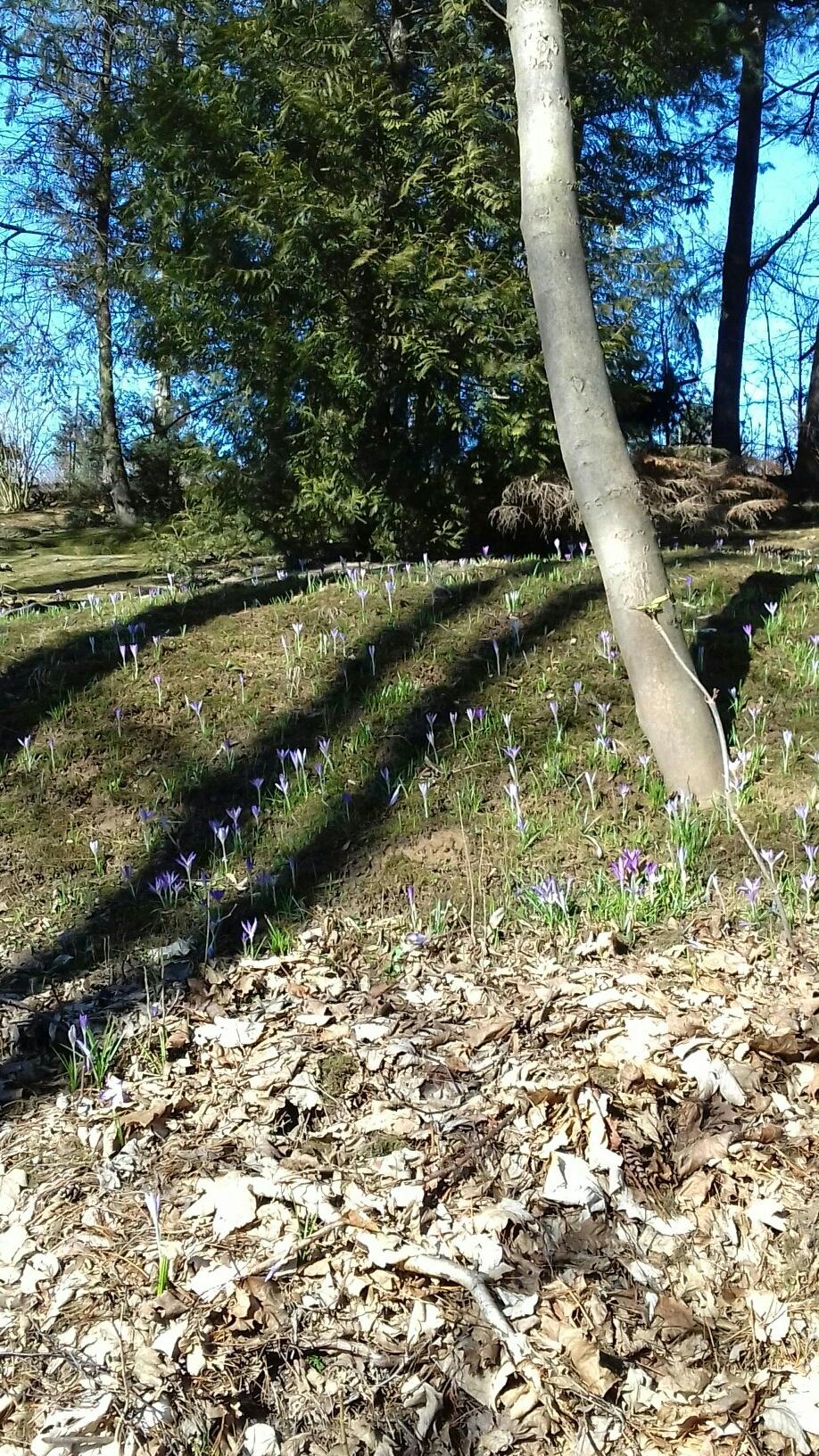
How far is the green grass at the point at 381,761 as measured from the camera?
12.7ft

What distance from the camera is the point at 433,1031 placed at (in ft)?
10.1

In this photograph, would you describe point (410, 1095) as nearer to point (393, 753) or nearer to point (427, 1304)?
point (427, 1304)

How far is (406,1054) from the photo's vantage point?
292 centimetres

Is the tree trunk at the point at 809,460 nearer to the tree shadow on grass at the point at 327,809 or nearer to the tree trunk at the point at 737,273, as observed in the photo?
the tree trunk at the point at 737,273

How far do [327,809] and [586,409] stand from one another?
1.99m

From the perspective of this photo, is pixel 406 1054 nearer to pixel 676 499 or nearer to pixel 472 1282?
pixel 472 1282

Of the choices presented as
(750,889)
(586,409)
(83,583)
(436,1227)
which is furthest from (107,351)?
(436,1227)

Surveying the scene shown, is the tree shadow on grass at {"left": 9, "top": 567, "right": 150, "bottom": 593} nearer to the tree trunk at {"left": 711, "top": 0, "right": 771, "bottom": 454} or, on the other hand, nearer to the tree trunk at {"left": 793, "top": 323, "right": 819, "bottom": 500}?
the tree trunk at {"left": 711, "top": 0, "right": 771, "bottom": 454}

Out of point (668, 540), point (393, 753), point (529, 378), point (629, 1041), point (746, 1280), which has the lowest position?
point (746, 1280)

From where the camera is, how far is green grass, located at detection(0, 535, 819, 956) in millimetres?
3883

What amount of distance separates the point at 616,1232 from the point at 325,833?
228 cm

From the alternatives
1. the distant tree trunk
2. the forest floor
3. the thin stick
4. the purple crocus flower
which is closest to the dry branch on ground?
the forest floor

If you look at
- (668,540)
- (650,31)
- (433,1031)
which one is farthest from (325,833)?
(650,31)

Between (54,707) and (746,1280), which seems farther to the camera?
(54,707)
